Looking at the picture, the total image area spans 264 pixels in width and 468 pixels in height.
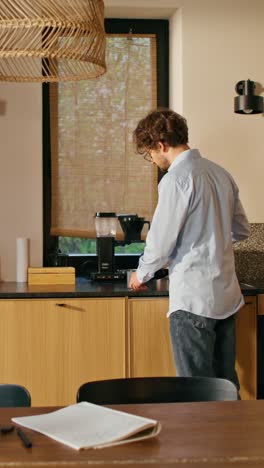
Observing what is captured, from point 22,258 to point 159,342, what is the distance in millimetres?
916

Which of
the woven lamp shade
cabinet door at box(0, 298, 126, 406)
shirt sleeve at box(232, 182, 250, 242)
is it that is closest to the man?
shirt sleeve at box(232, 182, 250, 242)

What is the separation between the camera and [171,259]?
3.48 meters

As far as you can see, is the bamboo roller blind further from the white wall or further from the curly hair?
the curly hair

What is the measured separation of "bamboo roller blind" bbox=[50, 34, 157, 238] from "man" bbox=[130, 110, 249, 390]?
1.27m

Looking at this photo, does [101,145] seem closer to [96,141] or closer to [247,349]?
[96,141]

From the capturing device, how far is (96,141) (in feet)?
15.5

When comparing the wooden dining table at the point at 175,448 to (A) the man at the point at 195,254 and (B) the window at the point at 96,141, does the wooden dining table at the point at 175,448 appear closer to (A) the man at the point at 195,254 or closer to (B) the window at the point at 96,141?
(A) the man at the point at 195,254

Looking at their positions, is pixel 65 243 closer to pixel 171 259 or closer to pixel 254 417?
pixel 171 259

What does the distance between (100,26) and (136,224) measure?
1.95 meters

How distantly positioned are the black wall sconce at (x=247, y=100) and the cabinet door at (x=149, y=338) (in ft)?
3.75

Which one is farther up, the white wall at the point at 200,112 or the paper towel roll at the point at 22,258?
the white wall at the point at 200,112

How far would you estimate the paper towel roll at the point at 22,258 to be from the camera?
4.43 metres

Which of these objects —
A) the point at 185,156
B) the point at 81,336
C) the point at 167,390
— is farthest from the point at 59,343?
the point at 167,390

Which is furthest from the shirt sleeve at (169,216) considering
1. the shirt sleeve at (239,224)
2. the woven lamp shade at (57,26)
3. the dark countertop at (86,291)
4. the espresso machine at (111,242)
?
the espresso machine at (111,242)
